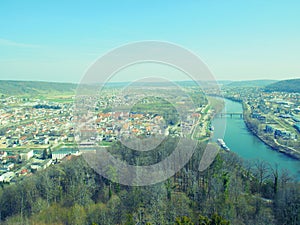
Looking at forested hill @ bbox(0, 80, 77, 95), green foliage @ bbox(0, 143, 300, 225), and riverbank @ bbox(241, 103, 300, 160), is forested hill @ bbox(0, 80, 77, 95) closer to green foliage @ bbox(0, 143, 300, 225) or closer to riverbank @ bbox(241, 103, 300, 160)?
riverbank @ bbox(241, 103, 300, 160)

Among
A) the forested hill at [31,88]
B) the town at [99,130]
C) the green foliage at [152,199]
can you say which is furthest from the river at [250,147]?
the forested hill at [31,88]

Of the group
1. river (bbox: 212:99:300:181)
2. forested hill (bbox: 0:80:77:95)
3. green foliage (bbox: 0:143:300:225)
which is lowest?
river (bbox: 212:99:300:181)

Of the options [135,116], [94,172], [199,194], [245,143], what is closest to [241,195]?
[199,194]

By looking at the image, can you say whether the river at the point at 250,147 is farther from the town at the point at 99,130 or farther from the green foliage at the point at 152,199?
the green foliage at the point at 152,199

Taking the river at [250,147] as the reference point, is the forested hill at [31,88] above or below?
above

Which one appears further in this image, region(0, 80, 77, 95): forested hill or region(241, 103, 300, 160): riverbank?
region(0, 80, 77, 95): forested hill

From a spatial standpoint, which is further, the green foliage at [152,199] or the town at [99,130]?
the town at [99,130]

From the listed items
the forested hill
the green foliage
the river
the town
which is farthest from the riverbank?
the forested hill

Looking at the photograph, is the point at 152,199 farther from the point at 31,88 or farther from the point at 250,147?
the point at 31,88
